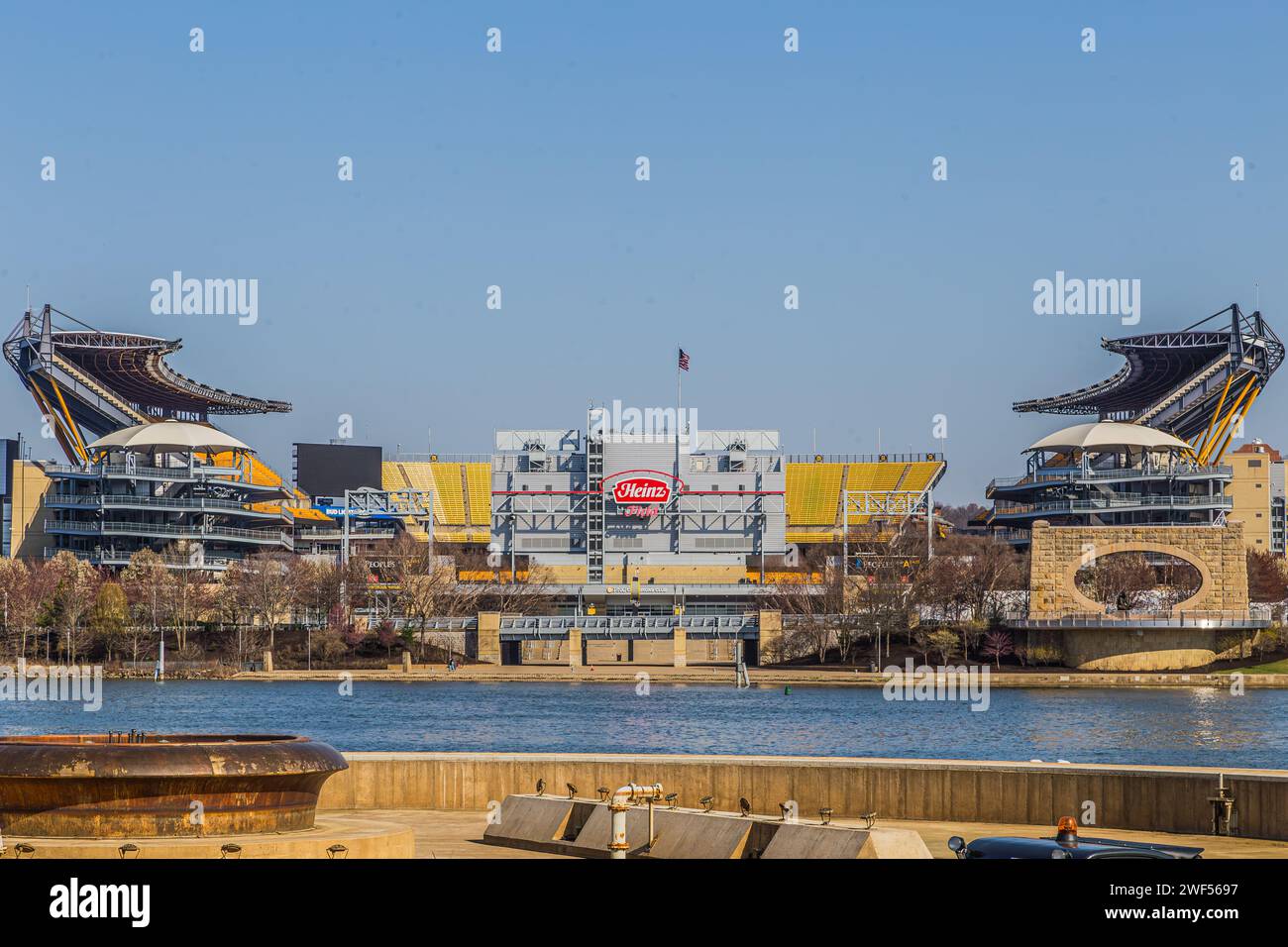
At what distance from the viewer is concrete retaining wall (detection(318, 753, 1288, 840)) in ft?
83.9

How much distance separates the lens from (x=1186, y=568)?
128m

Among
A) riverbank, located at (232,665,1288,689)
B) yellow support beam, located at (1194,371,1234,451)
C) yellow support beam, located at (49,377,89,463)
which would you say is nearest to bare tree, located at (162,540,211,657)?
riverbank, located at (232,665,1288,689)

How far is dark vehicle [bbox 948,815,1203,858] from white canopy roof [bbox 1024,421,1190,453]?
143890 millimetres

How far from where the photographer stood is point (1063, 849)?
1973 centimetres

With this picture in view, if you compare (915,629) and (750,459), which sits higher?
(750,459)

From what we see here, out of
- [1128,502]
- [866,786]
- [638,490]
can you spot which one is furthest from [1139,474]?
[866,786]

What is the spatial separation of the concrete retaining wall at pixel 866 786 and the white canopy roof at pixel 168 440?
138320 millimetres

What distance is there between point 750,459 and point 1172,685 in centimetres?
5661

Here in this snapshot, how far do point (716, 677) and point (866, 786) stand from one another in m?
89.6
